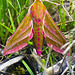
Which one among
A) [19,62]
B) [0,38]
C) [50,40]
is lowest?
[19,62]

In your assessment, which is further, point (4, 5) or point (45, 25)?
point (4, 5)

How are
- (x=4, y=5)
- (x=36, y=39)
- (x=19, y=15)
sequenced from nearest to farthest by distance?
1. (x=36, y=39)
2. (x=19, y=15)
3. (x=4, y=5)

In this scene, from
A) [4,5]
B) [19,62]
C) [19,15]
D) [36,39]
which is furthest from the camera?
[4,5]

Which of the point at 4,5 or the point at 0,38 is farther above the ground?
the point at 4,5

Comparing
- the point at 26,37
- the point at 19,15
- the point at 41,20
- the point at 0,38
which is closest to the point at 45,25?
the point at 41,20

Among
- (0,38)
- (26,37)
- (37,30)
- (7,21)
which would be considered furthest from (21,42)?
(7,21)

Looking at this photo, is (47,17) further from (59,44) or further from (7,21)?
(7,21)
